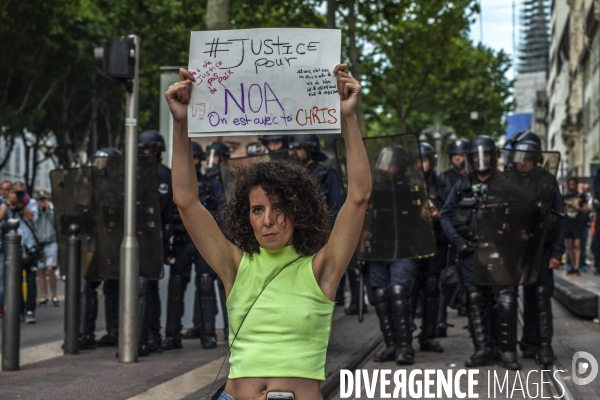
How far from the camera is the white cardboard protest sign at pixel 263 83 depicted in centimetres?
377

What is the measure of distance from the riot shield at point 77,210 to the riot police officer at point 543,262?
393 cm

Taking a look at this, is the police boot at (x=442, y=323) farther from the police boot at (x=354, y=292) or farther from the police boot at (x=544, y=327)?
the police boot at (x=354, y=292)

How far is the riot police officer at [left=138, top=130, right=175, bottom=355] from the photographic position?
917 cm

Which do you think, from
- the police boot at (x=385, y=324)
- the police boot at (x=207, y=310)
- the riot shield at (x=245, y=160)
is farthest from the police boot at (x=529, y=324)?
the police boot at (x=207, y=310)

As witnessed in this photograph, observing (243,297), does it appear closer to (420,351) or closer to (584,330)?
(420,351)

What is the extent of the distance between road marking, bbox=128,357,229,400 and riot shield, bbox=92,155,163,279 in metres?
1.39

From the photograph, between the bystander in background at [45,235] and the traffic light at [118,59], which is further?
the bystander in background at [45,235]

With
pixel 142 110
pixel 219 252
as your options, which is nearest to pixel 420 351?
pixel 219 252

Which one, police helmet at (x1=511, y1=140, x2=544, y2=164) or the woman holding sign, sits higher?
police helmet at (x1=511, y1=140, x2=544, y2=164)

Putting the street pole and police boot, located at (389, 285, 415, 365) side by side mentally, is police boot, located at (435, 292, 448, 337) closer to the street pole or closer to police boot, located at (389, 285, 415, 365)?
police boot, located at (389, 285, 415, 365)

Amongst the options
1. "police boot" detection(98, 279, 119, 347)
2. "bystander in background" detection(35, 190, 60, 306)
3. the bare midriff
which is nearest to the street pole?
"police boot" detection(98, 279, 119, 347)

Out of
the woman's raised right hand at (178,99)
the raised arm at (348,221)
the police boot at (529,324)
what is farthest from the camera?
the police boot at (529,324)

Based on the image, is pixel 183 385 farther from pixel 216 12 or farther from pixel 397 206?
pixel 216 12

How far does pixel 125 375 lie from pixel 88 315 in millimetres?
2177
